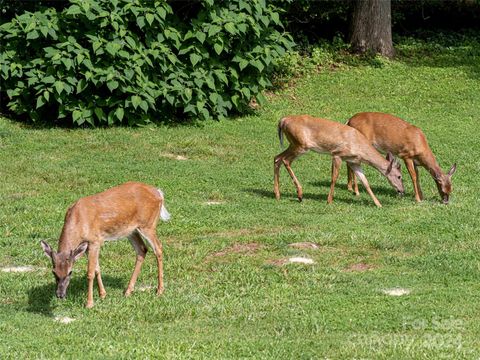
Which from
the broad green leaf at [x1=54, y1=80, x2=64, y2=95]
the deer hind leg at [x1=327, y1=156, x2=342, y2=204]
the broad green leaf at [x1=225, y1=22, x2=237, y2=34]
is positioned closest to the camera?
the deer hind leg at [x1=327, y1=156, x2=342, y2=204]

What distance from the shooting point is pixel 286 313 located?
8992 millimetres

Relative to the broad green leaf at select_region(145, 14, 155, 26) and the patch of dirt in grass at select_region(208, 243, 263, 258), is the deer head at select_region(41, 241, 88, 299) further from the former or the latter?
the broad green leaf at select_region(145, 14, 155, 26)

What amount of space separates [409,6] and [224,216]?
15016mm

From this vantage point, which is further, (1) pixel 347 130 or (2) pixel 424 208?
(1) pixel 347 130

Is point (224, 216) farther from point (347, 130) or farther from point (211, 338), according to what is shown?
point (211, 338)

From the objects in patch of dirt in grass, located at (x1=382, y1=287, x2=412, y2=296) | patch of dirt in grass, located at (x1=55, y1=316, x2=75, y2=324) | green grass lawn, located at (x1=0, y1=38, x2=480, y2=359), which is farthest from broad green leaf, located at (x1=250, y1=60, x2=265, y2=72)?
patch of dirt in grass, located at (x1=55, y1=316, x2=75, y2=324)

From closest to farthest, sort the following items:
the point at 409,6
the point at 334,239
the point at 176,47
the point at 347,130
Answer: the point at 334,239
the point at 347,130
the point at 176,47
the point at 409,6

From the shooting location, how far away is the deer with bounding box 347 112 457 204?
1484 cm

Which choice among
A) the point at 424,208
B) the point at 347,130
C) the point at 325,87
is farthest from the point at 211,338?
the point at 325,87

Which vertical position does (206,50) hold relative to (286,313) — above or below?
above

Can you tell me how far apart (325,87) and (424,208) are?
27.7ft

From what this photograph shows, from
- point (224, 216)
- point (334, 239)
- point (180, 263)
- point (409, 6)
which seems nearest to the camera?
point (180, 263)

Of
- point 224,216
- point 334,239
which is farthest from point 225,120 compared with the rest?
point 334,239

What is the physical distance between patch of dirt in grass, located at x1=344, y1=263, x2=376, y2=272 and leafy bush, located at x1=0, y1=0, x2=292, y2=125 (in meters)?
7.49
